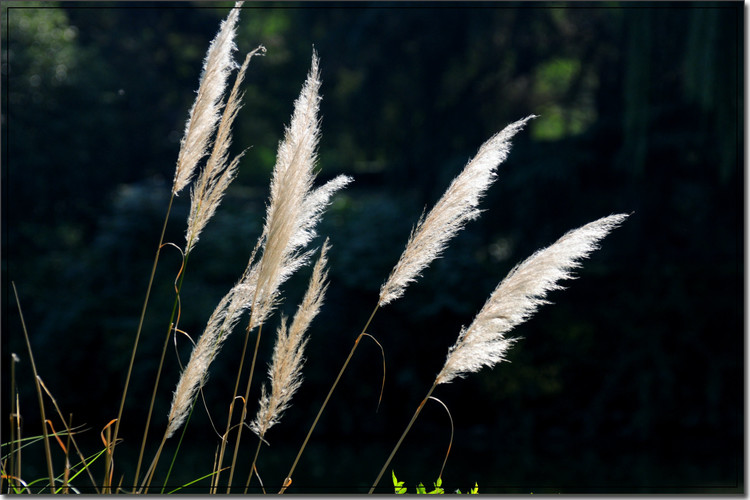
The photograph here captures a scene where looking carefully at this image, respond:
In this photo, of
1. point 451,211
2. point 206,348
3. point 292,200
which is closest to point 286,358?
point 206,348

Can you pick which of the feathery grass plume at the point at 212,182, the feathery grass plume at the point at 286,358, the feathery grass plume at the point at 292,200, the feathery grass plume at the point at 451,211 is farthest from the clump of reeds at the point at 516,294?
the feathery grass plume at the point at 212,182

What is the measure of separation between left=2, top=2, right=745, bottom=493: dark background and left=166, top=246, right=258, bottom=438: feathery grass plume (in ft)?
12.7

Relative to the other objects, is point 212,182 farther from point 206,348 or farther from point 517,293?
point 517,293

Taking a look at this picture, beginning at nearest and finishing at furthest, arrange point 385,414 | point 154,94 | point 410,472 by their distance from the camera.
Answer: point 410,472
point 385,414
point 154,94

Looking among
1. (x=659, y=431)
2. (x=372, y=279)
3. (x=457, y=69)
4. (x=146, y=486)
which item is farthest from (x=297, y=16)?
(x=146, y=486)

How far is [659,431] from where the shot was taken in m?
6.81

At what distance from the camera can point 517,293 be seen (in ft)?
4.67

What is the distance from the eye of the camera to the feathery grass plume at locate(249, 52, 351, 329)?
145 centimetres

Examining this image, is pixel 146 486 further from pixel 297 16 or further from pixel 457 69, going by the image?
pixel 297 16

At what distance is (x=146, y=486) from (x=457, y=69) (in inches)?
273

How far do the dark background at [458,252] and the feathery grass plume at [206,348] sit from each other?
387 cm

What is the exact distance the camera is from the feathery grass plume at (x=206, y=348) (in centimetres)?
151

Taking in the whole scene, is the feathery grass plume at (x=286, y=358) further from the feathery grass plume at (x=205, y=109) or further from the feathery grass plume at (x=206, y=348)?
the feathery grass plume at (x=205, y=109)

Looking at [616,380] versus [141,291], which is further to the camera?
[141,291]
